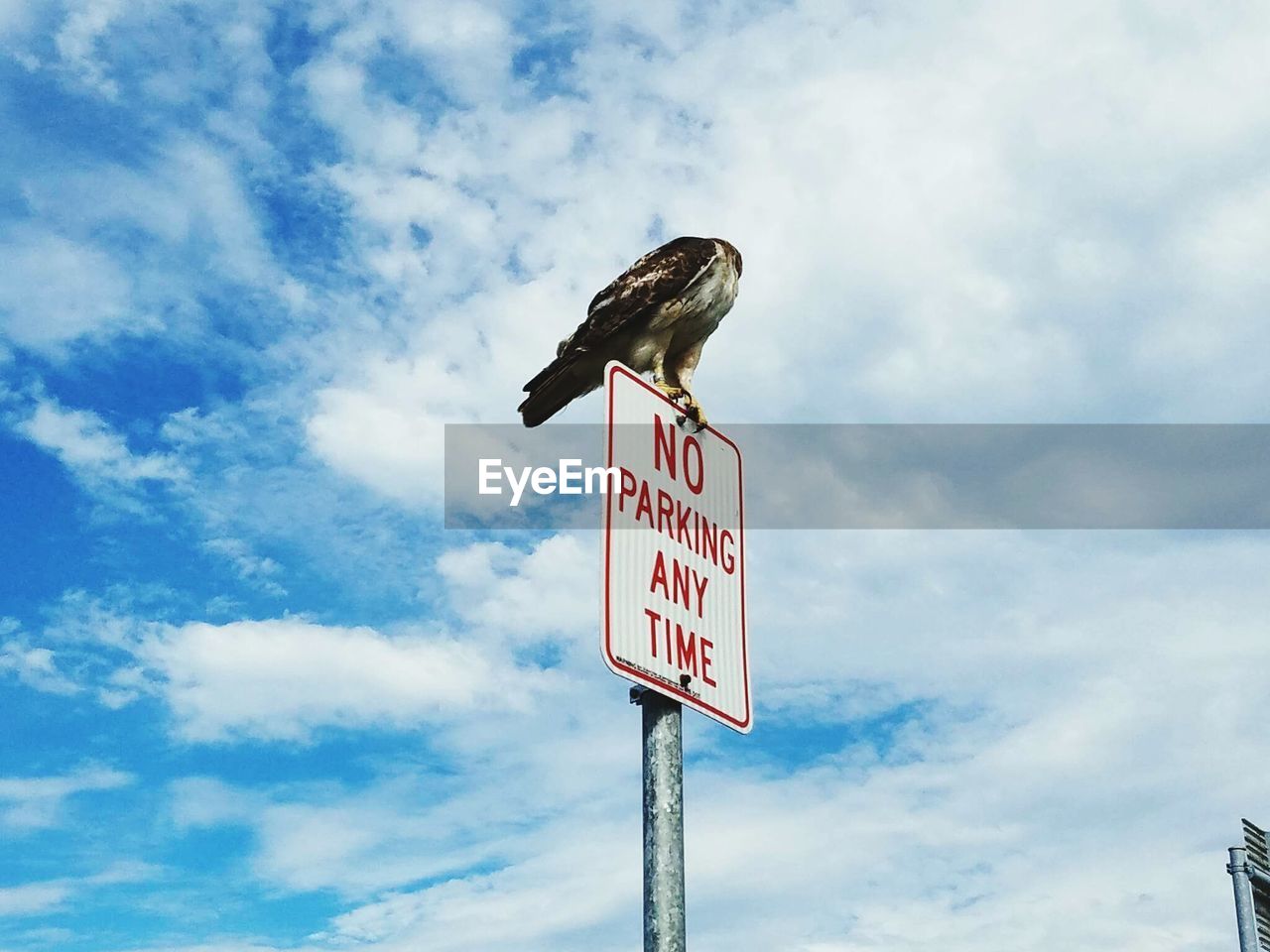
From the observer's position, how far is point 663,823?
275cm

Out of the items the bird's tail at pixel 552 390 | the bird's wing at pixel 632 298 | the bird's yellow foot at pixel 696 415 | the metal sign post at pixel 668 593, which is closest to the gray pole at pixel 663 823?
the metal sign post at pixel 668 593

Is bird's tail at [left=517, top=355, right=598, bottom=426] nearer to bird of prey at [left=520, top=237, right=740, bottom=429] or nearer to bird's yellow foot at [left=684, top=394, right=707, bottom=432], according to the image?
bird of prey at [left=520, top=237, right=740, bottom=429]

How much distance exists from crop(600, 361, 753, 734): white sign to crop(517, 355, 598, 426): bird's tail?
4.93 ft

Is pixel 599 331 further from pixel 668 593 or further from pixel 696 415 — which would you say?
pixel 668 593

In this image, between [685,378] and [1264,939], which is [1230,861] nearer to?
[1264,939]

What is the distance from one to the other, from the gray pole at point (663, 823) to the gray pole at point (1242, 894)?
24.3 feet

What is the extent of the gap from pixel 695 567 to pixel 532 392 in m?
2.01

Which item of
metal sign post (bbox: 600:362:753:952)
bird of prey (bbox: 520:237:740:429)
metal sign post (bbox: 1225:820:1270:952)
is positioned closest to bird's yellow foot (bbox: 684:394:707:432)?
metal sign post (bbox: 600:362:753:952)

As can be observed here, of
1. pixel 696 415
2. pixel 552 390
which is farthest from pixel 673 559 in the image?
pixel 552 390

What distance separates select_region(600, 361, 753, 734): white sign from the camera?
297 cm

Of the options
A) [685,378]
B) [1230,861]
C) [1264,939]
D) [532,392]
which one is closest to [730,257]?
[685,378]

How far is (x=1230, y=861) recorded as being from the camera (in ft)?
29.0

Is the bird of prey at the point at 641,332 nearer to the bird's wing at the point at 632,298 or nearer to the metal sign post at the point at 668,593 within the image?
the bird's wing at the point at 632,298

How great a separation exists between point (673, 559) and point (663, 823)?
69cm
